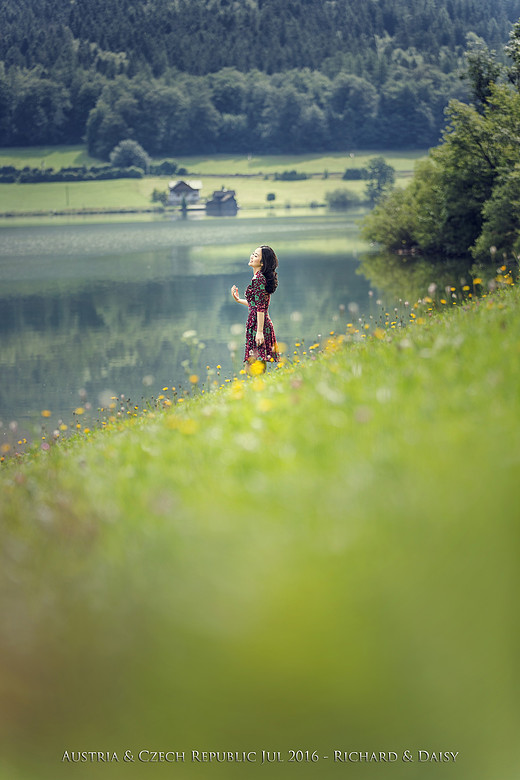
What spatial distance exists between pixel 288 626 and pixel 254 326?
45.8 feet

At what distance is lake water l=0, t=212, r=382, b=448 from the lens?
1085 inches

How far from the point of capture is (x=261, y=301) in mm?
16328

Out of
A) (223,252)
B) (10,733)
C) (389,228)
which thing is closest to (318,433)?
(10,733)

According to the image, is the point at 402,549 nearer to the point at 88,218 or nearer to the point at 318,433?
the point at 318,433

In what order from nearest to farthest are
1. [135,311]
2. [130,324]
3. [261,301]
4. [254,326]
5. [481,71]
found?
[261,301] < [254,326] < [130,324] < [135,311] < [481,71]

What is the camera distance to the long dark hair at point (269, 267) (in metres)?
15.8

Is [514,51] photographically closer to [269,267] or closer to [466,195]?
[466,195]

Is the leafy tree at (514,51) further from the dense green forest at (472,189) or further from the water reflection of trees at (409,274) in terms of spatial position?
the water reflection of trees at (409,274)

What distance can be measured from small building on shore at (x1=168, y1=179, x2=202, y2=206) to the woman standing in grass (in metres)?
180

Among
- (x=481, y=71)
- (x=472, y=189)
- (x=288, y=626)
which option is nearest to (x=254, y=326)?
(x=288, y=626)

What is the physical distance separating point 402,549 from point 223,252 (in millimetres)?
81327

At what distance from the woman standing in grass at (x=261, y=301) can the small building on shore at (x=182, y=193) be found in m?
180

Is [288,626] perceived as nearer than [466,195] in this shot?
Yes

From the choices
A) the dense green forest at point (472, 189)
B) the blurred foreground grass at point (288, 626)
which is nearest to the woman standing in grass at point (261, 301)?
the blurred foreground grass at point (288, 626)
